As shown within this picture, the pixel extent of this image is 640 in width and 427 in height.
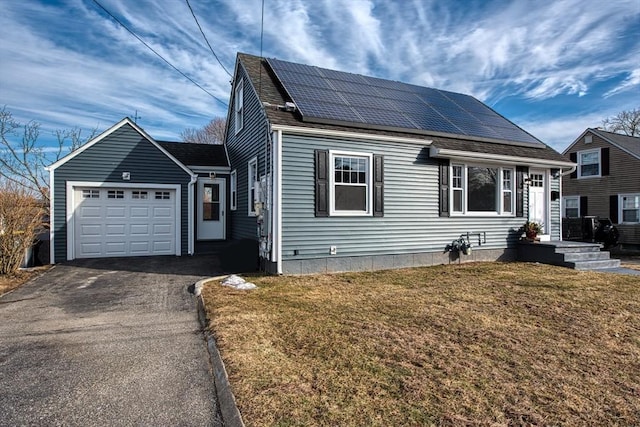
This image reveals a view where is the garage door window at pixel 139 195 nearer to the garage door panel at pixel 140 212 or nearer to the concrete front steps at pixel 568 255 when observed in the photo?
the garage door panel at pixel 140 212

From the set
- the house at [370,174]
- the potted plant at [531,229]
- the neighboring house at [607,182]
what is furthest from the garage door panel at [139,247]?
the neighboring house at [607,182]

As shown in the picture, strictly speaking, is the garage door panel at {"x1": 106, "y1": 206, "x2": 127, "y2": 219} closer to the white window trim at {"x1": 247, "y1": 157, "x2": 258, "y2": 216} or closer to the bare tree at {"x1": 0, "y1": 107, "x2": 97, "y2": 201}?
the white window trim at {"x1": 247, "y1": 157, "x2": 258, "y2": 216}

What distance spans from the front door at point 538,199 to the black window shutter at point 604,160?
12054mm

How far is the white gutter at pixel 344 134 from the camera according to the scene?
25.9 ft

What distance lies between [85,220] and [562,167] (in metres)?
14.6

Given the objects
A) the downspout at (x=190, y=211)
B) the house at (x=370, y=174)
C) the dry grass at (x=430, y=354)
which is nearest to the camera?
the dry grass at (x=430, y=354)

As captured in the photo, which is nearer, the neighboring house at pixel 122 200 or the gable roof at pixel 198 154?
the neighboring house at pixel 122 200

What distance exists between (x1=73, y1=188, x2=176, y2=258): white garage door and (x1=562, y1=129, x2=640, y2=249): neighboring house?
21.9m

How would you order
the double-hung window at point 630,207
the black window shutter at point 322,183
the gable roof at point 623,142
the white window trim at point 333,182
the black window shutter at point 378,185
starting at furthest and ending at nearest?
the gable roof at point 623,142, the double-hung window at point 630,207, the black window shutter at point 378,185, the white window trim at point 333,182, the black window shutter at point 322,183

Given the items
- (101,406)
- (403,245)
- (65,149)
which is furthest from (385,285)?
(65,149)

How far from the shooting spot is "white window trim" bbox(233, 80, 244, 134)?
11.5 metres

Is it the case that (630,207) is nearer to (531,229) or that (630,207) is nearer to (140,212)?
(531,229)

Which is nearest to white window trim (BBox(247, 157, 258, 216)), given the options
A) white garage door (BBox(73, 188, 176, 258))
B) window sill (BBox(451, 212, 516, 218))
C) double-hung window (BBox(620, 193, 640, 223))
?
white garage door (BBox(73, 188, 176, 258))

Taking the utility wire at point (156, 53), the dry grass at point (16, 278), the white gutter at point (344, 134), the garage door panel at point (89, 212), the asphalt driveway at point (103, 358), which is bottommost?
the asphalt driveway at point (103, 358)
